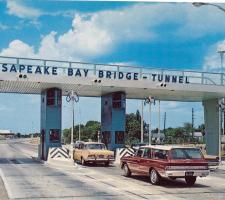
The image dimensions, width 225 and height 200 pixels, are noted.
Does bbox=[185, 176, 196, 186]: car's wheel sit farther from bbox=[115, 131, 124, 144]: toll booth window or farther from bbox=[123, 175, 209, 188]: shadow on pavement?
bbox=[115, 131, 124, 144]: toll booth window

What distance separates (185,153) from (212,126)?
21.2 metres

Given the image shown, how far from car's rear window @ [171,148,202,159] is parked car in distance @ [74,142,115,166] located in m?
10.7

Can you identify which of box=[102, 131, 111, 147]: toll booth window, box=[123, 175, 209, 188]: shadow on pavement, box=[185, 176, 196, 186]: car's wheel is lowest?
box=[123, 175, 209, 188]: shadow on pavement

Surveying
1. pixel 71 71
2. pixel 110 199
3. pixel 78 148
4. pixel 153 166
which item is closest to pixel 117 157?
pixel 78 148

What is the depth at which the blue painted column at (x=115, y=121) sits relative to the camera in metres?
34.4

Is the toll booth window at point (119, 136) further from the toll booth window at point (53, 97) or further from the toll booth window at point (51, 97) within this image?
the toll booth window at point (51, 97)

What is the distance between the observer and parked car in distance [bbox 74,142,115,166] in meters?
28.3

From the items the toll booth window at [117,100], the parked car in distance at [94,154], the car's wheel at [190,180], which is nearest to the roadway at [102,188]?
the car's wheel at [190,180]

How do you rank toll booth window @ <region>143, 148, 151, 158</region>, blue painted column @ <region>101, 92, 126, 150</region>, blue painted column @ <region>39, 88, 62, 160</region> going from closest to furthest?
toll booth window @ <region>143, 148, 151, 158</region> → blue painted column @ <region>39, 88, 62, 160</region> → blue painted column @ <region>101, 92, 126, 150</region>

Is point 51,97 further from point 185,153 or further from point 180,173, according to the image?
point 180,173

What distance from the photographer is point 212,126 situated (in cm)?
3866

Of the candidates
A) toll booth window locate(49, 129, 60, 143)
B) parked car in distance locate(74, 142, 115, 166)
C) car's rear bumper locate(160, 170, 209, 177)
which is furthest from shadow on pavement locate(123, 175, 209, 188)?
toll booth window locate(49, 129, 60, 143)

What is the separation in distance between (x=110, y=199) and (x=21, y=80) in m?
16.4

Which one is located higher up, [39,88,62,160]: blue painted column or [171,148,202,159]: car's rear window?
[39,88,62,160]: blue painted column
